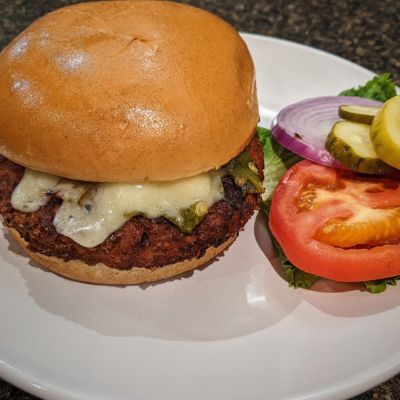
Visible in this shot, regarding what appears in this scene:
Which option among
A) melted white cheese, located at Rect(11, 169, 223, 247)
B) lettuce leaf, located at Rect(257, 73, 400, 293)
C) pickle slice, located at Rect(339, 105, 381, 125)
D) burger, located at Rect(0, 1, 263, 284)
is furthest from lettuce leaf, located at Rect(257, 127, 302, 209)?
melted white cheese, located at Rect(11, 169, 223, 247)

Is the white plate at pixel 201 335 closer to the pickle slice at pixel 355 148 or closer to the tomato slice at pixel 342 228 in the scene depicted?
the tomato slice at pixel 342 228

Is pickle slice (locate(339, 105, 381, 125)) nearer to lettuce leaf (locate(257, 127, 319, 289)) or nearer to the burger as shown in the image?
lettuce leaf (locate(257, 127, 319, 289))

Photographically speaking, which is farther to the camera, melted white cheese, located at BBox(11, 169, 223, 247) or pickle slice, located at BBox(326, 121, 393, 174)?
pickle slice, located at BBox(326, 121, 393, 174)

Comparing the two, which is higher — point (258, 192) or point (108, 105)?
point (108, 105)

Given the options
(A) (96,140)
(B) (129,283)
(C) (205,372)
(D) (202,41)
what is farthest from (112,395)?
(D) (202,41)

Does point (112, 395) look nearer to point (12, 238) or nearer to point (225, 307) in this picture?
point (225, 307)

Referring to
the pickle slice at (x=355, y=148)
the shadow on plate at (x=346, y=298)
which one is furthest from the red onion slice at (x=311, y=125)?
the shadow on plate at (x=346, y=298)

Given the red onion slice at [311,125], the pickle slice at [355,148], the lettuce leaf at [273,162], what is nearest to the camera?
the pickle slice at [355,148]
